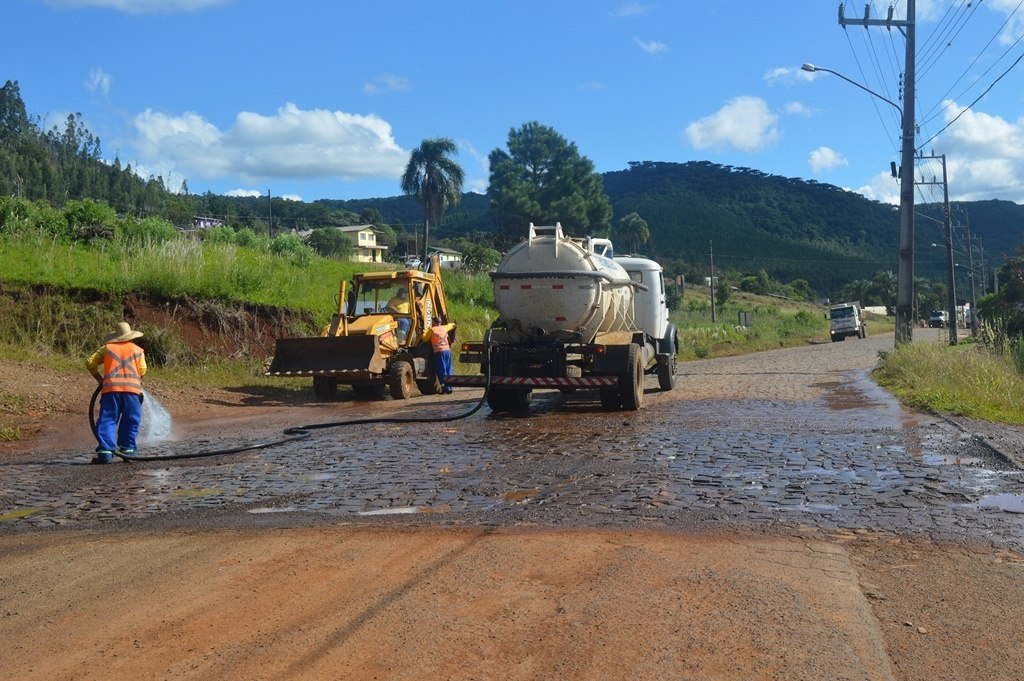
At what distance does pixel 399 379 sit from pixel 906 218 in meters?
15.1

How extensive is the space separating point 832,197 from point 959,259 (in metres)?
59.3

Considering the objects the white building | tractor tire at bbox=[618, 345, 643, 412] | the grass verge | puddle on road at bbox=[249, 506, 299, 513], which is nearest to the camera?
Answer: puddle on road at bbox=[249, 506, 299, 513]

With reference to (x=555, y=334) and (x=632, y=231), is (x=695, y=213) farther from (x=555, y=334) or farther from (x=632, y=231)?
(x=555, y=334)

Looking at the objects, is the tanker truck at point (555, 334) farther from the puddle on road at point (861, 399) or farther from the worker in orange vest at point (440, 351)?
the worker in orange vest at point (440, 351)

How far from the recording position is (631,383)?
15578 millimetres

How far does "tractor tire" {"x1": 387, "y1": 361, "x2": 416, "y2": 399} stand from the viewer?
19.3 metres

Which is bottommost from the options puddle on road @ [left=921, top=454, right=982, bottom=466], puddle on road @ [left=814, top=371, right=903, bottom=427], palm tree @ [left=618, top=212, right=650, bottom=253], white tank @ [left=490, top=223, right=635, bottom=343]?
puddle on road @ [left=921, top=454, right=982, bottom=466]

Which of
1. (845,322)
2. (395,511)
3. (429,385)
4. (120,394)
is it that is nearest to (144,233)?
(429,385)

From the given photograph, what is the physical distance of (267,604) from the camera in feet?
18.0

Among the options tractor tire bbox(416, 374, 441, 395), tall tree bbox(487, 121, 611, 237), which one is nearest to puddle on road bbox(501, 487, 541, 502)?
tractor tire bbox(416, 374, 441, 395)

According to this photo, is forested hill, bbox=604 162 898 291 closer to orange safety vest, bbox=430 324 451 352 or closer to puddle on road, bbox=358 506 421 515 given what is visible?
orange safety vest, bbox=430 324 451 352

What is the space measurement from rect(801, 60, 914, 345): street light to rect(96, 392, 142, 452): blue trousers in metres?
19.1

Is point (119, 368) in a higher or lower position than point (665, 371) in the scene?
higher

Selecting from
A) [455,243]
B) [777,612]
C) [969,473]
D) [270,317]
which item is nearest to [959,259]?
[455,243]
